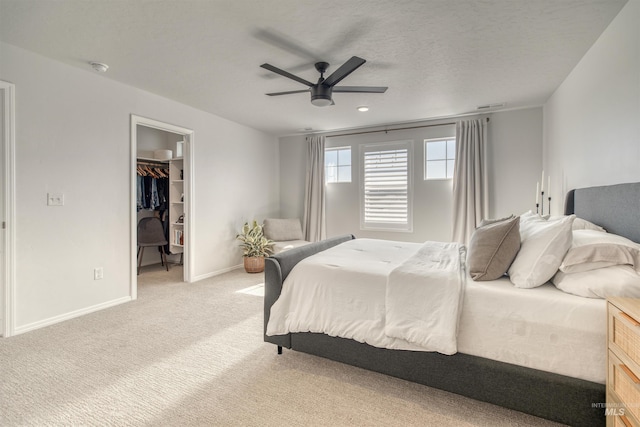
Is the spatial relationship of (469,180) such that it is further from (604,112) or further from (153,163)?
(153,163)

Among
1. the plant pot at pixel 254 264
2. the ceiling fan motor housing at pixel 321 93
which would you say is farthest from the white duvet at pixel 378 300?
the plant pot at pixel 254 264

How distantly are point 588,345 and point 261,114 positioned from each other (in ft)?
14.3

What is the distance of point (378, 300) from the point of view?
1.87 meters

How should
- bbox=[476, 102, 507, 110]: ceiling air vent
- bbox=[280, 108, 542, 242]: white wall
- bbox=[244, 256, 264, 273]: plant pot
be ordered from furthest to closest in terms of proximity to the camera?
bbox=[244, 256, 264, 273]: plant pot < bbox=[280, 108, 542, 242]: white wall < bbox=[476, 102, 507, 110]: ceiling air vent

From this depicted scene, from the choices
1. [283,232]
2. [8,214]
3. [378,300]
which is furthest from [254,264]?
[378,300]

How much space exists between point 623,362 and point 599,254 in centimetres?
53

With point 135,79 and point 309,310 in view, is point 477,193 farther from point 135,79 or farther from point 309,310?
point 135,79

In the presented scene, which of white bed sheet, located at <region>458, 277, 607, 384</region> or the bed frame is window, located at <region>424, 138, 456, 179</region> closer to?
the bed frame

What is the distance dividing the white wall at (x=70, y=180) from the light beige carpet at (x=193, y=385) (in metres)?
0.38

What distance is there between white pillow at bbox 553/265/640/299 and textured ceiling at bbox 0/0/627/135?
176 cm

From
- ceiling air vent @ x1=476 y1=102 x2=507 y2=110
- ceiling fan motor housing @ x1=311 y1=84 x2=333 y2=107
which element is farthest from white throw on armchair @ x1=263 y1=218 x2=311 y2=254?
ceiling air vent @ x1=476 y1=102 x2=507 y2=110

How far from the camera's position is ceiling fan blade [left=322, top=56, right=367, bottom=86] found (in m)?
2.27

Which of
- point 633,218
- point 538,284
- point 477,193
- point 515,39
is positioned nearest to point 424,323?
point 538,284

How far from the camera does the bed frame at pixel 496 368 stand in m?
1.44
